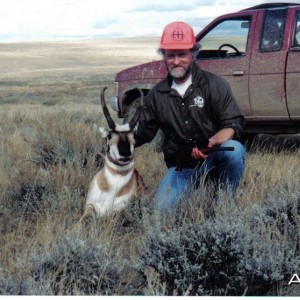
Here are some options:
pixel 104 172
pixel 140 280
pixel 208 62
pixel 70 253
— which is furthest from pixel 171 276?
pixel 208 62

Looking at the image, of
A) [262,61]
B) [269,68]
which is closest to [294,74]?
[269,68]

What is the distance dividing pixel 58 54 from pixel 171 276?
294ft

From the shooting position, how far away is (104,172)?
5652 millimetres

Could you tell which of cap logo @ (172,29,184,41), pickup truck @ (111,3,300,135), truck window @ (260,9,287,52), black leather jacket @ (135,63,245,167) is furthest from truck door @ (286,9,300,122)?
cap logo @ (172,29,184,41)

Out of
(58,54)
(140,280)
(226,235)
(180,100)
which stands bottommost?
(58,54)

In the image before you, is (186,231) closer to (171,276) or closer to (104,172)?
(171,276)

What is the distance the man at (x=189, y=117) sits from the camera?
5.54m

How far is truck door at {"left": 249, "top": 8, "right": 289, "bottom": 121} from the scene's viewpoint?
26.4 feet

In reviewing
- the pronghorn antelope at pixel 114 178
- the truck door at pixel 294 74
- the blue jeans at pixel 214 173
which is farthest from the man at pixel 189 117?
the truck door at pixel 294 74

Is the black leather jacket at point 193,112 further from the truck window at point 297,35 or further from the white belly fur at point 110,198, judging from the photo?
the truck window at point 297,35

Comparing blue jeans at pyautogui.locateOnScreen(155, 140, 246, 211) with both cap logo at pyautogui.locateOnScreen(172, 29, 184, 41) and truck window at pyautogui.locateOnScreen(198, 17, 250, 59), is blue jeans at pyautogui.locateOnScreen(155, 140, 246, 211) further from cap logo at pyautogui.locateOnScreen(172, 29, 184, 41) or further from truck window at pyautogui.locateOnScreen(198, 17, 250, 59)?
truck window at pyautogui.locateOnScreen(198, 17, 250, 59)

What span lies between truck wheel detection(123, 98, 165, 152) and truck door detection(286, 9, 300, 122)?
1.68 m

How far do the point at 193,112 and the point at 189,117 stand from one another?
64mm

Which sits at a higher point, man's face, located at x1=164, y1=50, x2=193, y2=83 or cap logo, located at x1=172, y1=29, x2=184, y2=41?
cap logo, located at x1=172, y1=29, x2=184, y2=41
